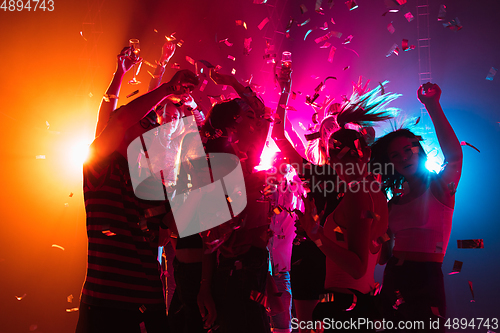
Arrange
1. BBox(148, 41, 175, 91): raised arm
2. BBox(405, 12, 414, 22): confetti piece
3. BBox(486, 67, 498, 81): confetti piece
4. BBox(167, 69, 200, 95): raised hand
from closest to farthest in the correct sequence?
BBox(167, 69, 200, 95): raised hand
BBox(148, 41, 175, 91): raised arm
BBox(486, 67, 498, 81): confetti piece
BBox(405, 12, 414, 22): confetti piece

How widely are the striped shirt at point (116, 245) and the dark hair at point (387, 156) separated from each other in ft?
4.86

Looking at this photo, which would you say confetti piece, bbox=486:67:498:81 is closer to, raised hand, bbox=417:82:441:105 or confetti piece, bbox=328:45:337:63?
raised hand, bbox=417:82:441:105

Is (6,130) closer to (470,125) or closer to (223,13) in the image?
(223,13)

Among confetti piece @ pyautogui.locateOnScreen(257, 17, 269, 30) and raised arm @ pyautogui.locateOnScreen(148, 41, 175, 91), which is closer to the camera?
raised arm @ pyautogui.locateOnScreen(148, 41, 175, 91)

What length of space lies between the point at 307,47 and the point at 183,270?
2840 mm

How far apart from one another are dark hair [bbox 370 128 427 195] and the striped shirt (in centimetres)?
148

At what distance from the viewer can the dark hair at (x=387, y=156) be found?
2134mm

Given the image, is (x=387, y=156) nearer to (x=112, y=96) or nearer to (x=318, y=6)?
(x=112, y=96)

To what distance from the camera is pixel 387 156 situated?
85.5 inches

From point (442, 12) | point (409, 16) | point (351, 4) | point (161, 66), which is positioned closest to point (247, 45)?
point (351, 4)

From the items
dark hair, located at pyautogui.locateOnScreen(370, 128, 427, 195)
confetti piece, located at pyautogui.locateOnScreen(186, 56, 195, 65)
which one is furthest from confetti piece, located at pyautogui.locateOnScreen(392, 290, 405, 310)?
confetti piece, located at pyautogui.locateOnScreen(186, 56, 195, 65)

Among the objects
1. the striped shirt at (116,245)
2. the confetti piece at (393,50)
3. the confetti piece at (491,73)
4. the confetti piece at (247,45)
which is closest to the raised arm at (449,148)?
the confetti piece at (491,73)

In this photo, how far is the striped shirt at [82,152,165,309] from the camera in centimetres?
139

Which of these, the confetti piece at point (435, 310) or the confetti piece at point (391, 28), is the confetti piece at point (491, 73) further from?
the confetti piece at point (435, 310)
